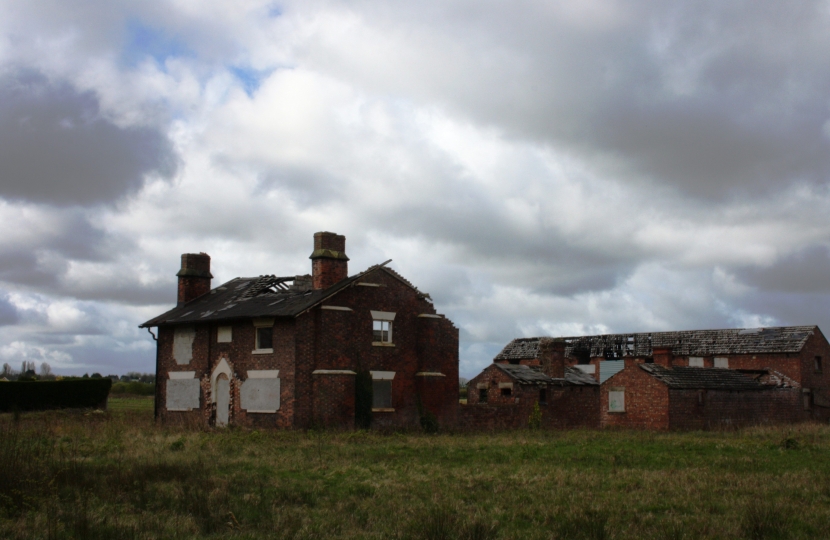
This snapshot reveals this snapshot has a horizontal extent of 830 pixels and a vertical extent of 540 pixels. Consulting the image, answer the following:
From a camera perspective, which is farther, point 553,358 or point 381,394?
point 553,358

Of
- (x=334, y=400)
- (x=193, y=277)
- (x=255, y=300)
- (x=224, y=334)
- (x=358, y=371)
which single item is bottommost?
(x=334, y=400)

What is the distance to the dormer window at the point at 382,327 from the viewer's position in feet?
103

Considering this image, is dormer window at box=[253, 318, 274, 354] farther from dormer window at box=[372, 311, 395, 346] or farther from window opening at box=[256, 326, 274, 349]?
dormer window at box=[372, 311, 395, 346]

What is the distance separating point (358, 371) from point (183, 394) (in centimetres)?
877

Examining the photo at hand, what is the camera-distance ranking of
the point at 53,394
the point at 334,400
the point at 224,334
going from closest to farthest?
the point at 334,400 < the point at 224,334 < the point at 53,394

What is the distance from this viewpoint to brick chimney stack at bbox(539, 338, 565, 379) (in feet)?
138

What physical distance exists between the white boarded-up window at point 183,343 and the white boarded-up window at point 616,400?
69.6ft

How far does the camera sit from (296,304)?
29953mm

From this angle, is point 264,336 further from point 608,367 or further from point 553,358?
point 608,367

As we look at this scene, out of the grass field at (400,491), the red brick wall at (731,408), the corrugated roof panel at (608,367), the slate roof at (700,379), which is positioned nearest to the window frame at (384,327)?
the grass field at (400,491)

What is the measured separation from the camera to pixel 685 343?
56531 millimetres

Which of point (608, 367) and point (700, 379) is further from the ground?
point (608, 367)

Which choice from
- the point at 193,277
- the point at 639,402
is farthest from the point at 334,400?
the point at 639,402

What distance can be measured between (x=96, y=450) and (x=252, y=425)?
10.0m
